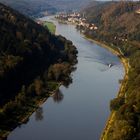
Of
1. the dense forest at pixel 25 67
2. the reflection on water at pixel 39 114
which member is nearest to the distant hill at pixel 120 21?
the dense forest at pixel 25 67

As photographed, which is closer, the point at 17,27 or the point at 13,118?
the point at 13,118

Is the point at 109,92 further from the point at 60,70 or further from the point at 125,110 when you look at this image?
the point at 125,110

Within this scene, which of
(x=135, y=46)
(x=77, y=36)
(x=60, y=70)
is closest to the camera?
(x=60, y=70)

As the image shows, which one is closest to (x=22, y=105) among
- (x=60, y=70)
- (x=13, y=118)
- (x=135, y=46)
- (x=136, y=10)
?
(x=13, y=118)

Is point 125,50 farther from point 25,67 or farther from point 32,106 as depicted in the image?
point 32,106

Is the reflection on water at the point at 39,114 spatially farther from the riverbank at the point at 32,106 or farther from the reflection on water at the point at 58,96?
the reflection on water at the point at 58,96

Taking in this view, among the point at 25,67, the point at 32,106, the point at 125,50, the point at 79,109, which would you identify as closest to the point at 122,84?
the point at 79,109

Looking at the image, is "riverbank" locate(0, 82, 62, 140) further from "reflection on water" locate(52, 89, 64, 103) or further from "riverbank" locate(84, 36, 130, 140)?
"riverbank" locate(84, 36, 130, 140)
